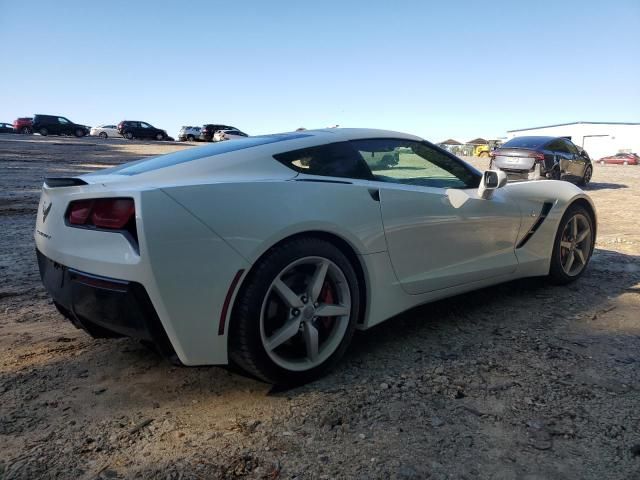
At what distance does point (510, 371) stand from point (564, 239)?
6.45 feet

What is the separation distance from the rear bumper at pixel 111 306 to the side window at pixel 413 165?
4.84 ft

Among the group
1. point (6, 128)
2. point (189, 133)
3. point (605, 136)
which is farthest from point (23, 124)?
point (605, 136)

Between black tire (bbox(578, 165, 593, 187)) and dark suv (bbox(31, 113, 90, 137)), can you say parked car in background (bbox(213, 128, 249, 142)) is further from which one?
black tire (bbox(578, 165, 593, 187))

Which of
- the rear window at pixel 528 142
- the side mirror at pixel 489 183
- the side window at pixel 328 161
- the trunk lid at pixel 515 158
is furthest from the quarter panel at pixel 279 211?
the rear window at pixel 528 142

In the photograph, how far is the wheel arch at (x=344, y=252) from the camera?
2291mm

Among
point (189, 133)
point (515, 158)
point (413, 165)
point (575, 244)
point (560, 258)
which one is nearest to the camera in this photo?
point (413, 165)

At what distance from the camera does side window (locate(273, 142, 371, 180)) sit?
2671 millimetres

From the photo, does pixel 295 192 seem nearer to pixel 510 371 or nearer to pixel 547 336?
pixel 510 371

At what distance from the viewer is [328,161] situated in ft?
9.18

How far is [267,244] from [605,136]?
7540cm

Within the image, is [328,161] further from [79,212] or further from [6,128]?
[6,128]

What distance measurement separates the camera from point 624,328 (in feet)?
10.9

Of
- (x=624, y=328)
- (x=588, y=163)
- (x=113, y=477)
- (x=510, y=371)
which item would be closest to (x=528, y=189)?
(x=624, y=328)

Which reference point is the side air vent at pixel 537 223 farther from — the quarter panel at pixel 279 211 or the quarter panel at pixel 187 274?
the quarter panel at pixel 187 274
